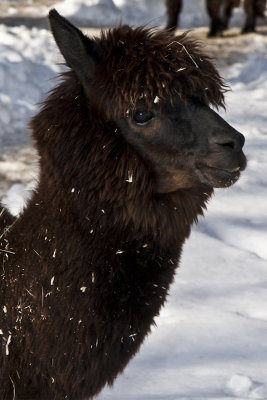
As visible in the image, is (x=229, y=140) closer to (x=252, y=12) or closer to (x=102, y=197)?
(x=102, y=197)

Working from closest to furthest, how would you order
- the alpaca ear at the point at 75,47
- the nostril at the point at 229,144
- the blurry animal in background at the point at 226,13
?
the alpaca ear at the point at 75,47
the nostril at the point at 229,144
the blurry animal in background at the point at 226,13

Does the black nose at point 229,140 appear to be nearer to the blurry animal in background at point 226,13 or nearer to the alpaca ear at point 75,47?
the alpaca ear at point 75,47

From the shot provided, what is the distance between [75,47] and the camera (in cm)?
272

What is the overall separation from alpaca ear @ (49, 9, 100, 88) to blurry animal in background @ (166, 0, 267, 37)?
341 inches

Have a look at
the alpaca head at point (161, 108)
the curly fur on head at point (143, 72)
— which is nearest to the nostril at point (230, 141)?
the alpaca head at point (161, 108)

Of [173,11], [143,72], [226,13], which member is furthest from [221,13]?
[143,72]

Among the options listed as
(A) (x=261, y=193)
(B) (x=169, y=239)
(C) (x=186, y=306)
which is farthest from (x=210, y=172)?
(A) (x=261, y=193)

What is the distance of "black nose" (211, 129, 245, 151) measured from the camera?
9.00ft

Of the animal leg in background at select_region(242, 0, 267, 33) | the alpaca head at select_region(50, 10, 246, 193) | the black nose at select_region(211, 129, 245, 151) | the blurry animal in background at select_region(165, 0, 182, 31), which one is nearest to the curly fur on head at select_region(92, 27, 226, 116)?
the alpaca head at select_region(50, 10, 246, 193)

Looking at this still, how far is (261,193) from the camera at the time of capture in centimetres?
623

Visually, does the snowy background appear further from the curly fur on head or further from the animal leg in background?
the animal leg in background

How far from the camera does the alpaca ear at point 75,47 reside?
264cm

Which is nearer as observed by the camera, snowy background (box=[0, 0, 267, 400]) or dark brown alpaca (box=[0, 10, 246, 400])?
dark brown alpaca (box=[0, 10, 246, 400])

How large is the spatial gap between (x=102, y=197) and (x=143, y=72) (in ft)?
1.60
